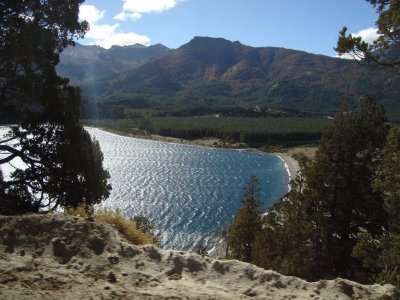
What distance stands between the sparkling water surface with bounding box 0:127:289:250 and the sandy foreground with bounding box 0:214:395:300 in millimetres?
64445

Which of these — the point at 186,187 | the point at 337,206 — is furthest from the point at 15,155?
the point at 186,187

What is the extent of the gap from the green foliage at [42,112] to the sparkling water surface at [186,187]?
5345 centimetres

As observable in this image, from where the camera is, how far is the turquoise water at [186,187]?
87.0 metres

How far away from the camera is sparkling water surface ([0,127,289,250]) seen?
3412 inches

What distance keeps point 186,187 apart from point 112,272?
112163mm

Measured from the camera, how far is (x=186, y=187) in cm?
12212

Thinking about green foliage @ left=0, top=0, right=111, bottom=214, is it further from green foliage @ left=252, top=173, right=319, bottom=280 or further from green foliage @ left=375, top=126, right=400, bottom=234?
green foliage @ left=375, top=126, right=400, bottom=234

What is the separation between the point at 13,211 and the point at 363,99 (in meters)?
27.6

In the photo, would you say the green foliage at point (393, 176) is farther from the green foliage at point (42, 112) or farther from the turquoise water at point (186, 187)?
the turquoise water at point (186, 187)

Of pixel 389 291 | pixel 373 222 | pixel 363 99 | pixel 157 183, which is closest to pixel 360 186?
pixel 373 222

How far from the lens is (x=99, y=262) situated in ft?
35.3

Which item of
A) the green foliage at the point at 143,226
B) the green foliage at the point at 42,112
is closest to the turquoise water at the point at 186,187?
Answer: the green foliage at the point at 143,226

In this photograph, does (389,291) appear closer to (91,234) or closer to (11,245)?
(91,234)

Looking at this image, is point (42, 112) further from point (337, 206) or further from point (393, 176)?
point (337, 206)
